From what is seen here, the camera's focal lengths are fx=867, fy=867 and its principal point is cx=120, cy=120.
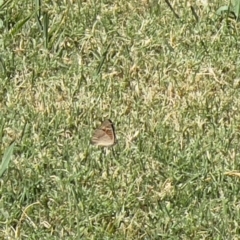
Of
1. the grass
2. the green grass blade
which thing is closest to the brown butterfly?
the grass

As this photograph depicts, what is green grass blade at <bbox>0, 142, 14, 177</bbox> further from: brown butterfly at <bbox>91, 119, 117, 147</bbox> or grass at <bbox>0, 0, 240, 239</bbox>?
brown butterfly at <bbox>91, 119, 117, 147</bbox>

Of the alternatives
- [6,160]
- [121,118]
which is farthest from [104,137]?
[6,160]

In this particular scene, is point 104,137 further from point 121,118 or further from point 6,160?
point 6,160

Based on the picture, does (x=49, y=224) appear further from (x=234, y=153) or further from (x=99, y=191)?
(x=234, y=153)

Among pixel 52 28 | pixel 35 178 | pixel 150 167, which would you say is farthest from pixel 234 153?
pixel 52 28

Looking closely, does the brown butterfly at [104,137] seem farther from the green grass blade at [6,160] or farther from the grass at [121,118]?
the green grass blade at [6,160]

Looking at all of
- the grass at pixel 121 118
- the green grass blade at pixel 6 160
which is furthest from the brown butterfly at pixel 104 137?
the green grass blade at pixel 6 160
